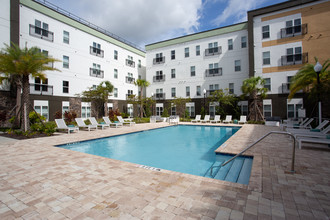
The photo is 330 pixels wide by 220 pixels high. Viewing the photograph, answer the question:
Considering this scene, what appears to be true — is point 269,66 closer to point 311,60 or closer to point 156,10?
point 311,60

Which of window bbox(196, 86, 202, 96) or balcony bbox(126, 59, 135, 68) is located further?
balcony bbox(126, 59, 135, 68)

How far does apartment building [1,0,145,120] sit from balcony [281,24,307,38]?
856 inches

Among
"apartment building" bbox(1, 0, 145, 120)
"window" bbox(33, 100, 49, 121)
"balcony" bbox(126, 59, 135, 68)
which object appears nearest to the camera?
"apartment building" bbox(1, 0, 145, 120)

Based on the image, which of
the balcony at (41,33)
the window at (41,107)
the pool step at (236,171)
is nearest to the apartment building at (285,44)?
the pool step at (236,171)

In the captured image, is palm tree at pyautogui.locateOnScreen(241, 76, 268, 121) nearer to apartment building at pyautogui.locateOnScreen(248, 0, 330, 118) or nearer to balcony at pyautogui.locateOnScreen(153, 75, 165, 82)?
apartment building at pyautogui.locateOnScreen(248, 0, 330, 118)

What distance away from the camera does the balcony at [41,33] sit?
16.4 m

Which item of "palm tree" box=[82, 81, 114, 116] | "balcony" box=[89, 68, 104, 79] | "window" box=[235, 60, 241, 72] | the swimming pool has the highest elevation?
"window" box=[235, 60, 241, 72]

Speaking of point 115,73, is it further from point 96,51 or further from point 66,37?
point 66,37

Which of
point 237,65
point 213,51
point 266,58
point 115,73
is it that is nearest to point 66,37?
point 115,73

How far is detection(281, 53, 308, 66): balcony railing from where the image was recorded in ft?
57.9

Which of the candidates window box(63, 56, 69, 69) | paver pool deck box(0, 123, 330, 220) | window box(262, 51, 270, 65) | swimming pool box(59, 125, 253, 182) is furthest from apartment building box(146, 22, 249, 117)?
paver pool deck box(0, 123, 330, 220)

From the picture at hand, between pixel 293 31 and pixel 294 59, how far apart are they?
10.1 feet

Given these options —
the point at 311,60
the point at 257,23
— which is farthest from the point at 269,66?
the point at 257,23

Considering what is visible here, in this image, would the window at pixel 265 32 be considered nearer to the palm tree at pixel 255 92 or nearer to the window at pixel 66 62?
the palm tree at pixel 255 92
